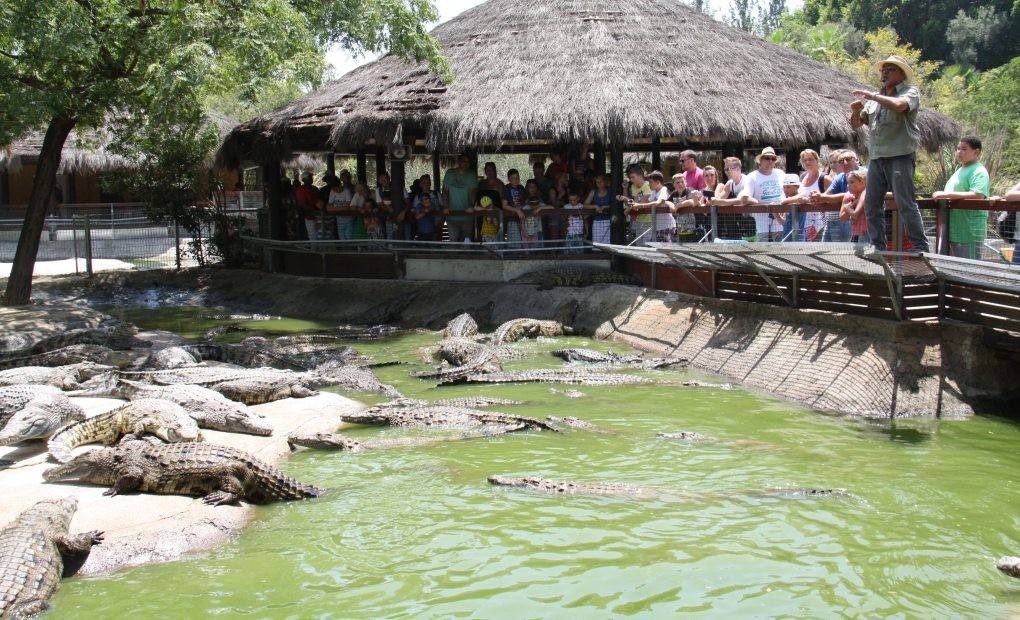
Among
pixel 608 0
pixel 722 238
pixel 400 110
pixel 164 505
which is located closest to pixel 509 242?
pixel 400 110

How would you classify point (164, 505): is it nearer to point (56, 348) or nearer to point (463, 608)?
point (463, 608)

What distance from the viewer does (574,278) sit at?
1288 cm

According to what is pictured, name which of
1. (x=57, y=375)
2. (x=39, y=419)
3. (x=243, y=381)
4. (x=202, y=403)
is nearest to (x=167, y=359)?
(x=57, y=375)

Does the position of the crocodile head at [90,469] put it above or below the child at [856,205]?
below

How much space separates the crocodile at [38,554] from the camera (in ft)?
14.3

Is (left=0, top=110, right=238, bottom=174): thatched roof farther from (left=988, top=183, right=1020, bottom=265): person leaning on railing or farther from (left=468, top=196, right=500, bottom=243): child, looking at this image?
(left=988, top=183, right=1020, bottom=265): person leaning on railing

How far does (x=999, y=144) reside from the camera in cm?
2470

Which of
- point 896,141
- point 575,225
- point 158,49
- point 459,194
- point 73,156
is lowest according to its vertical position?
point 575,225

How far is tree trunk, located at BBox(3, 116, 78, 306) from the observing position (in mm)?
13336

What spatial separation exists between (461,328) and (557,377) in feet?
9.04

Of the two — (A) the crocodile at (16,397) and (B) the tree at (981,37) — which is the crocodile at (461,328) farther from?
(B) the tree at (981,37)

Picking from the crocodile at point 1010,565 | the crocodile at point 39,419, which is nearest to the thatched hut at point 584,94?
the crocodile at point 39,419

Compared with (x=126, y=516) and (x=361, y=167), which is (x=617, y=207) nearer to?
(x=361, y=167)

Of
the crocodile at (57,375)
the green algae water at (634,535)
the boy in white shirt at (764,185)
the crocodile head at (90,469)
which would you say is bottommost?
the green algae water at (634,535)
